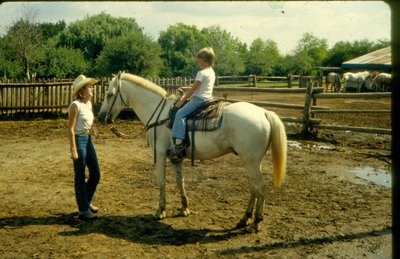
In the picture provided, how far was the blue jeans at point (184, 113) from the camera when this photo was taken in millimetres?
5238

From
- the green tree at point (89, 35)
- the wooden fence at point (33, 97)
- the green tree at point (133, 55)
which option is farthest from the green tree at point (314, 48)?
the wooden fence at point (33, 97)

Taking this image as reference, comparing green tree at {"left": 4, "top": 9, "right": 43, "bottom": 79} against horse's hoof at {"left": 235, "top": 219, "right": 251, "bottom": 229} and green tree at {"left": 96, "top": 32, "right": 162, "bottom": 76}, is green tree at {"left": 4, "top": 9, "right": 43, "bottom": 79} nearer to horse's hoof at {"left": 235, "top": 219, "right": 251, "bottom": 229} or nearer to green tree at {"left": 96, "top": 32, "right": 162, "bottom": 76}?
green tree at {"left": 96, "top": 32, "right": 162, "bottom": 76}

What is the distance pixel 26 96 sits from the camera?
603 inches

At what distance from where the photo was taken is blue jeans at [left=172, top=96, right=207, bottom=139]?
5.24 meters

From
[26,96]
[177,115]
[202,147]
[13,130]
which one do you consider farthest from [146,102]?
[26,96]

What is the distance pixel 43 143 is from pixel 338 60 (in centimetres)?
4546

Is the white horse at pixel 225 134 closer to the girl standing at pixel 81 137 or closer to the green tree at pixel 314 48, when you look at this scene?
the girl standing at pixel 81 137

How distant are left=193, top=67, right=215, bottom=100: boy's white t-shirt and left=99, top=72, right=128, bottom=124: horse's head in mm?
1423

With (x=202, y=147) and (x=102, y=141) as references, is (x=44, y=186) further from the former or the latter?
(x=102, y=141)

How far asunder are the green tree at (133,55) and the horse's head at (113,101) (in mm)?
23283

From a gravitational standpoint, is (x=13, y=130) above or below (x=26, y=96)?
below

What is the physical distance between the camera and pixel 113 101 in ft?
19.6

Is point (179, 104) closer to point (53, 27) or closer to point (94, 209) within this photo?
point (94, 209)

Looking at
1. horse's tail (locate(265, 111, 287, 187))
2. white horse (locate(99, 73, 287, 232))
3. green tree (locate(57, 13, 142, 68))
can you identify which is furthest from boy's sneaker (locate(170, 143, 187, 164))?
green tree (locate(57, 13, 142, 68))
